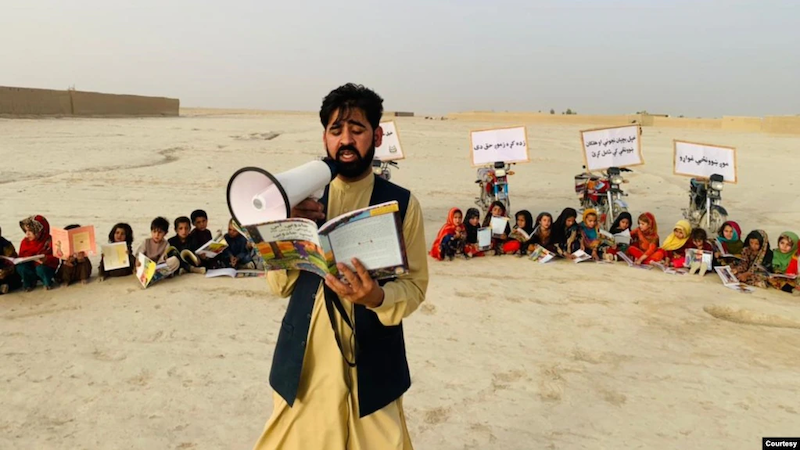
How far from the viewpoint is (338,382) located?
1.81 metres

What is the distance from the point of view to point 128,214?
8.60 metres

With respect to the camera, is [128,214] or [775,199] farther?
[775,199]

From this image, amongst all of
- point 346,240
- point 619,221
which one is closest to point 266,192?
point 346,240

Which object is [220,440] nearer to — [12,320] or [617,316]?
[12,320]

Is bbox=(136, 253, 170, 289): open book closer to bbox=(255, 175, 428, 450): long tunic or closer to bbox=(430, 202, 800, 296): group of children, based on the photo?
bbox=(430, 202, 800, 296): group of children

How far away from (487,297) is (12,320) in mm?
4226

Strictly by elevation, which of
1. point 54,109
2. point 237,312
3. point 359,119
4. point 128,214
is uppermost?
point 54,109

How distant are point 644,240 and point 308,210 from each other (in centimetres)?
646

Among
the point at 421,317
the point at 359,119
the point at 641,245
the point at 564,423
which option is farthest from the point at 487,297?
the point at 359,119

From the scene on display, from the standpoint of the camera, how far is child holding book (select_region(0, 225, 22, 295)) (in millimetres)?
5223

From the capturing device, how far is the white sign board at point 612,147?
27.4 ft

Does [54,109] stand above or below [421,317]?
above

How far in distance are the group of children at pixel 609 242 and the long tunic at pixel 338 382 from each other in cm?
506

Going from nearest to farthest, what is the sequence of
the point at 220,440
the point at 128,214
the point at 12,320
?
the point at 220,440
the point at 12,320
the point at 128,214
